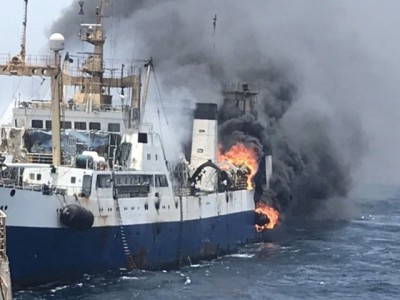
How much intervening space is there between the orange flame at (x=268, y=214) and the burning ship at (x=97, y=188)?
3.61 metres

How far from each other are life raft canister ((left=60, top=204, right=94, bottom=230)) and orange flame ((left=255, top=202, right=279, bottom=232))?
2249cm

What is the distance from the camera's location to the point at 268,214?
204 feet

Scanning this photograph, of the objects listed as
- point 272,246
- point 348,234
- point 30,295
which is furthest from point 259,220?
point 30,295

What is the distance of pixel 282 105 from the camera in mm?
74250

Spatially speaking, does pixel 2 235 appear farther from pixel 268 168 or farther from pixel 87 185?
pixel 268 168

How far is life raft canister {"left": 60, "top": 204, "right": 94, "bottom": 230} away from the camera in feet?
127

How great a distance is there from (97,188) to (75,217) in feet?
10.1

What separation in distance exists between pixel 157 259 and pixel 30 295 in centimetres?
902

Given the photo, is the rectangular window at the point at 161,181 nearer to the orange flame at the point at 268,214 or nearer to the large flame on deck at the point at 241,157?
the large flame on deck at the point at 241,157

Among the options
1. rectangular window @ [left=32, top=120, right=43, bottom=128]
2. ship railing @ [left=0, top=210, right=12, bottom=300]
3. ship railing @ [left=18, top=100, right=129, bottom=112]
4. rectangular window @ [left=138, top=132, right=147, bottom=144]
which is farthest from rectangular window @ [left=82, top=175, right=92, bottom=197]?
ship railing @ [left=0, top=210, right=12, bottom=300]

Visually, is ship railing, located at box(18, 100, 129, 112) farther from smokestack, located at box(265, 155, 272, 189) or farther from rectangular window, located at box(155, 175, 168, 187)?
smokestack, located at box(265, 155, 272, 189)

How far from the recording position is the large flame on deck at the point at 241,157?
60750mm

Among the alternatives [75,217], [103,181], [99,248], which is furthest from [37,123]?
[75,217]

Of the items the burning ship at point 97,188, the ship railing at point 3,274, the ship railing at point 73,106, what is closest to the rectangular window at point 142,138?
the burning ship at point 97,188
